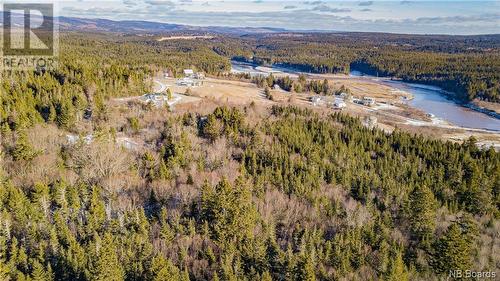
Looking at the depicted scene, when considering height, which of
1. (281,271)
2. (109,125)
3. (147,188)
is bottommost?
(281,271)

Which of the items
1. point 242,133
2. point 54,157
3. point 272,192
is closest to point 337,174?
point 272,192

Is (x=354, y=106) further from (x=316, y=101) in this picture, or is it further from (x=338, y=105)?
(x=316, y=101)

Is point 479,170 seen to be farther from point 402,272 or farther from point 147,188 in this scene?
point 147,188

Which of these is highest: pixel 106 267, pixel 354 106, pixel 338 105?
pixel 338 105

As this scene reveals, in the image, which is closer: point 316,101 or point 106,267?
point 106,267

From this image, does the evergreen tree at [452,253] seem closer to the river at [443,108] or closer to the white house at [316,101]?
the white house at [316,101]
